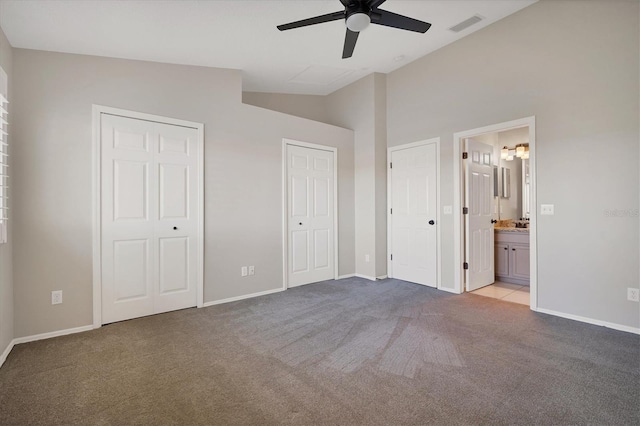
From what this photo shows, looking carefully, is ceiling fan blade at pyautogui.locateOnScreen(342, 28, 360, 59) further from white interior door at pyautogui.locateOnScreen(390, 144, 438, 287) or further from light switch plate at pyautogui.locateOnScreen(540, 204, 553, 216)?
light switch plate at pyautogui.locateOnScreen(540, 204, 553, 216)

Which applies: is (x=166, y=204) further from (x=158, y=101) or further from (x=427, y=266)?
(x=427, y=266)

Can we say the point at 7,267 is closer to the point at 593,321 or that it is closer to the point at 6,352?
the point at 6,352

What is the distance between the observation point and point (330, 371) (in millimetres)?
2143

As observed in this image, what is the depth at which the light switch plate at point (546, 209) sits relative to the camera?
10.5 ft

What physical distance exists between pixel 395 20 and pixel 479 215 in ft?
9.68

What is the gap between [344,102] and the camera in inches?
207

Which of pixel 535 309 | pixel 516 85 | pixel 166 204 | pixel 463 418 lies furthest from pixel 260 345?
pixel 516 85

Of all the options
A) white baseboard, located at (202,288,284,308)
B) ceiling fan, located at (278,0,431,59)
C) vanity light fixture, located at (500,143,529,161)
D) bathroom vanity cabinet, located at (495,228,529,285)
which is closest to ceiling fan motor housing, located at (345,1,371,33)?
ceiling fan, located at (278,0,431,59)

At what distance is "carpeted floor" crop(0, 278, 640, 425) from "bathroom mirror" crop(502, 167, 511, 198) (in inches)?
112

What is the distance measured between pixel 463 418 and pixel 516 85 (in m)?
3.43

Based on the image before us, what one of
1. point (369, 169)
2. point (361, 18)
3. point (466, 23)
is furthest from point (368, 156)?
point (361, 18)

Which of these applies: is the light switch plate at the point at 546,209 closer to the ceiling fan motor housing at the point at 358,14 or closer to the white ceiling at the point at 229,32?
the white ceiling at the point at 229,32

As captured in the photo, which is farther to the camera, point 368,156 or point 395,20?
point 368,156

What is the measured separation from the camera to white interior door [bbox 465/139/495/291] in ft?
13.5
